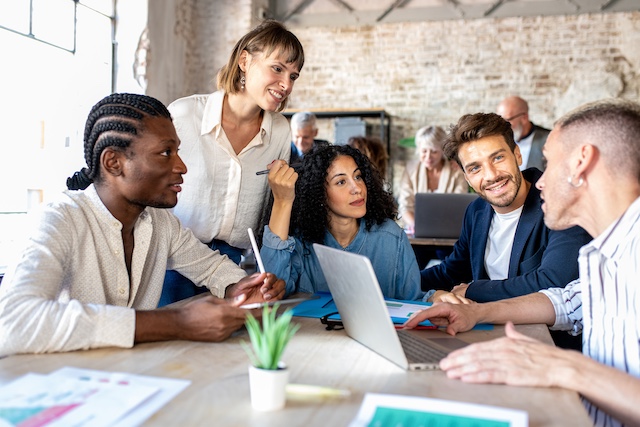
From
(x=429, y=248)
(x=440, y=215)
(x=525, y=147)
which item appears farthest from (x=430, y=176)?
(x=440, y=215)

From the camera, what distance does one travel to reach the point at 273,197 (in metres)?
2.55

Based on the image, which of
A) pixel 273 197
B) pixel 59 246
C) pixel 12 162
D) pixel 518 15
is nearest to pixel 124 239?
pixel 59 246

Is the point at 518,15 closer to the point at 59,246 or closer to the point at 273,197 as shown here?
the point at 273,197

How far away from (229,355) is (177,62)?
611cm

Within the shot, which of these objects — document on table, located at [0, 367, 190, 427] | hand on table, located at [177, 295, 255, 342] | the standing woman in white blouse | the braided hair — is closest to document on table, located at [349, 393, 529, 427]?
document on table, located at [0, 367, 190, 427]

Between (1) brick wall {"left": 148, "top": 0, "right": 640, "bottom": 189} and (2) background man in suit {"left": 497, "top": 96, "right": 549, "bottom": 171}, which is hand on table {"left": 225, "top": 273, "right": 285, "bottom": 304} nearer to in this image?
(2) background man in suit {"left": 497, "top": 96, "right": 549, "bottom": 171}

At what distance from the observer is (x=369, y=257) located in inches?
98.5

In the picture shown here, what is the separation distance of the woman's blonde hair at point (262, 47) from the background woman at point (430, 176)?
3202 millimetres

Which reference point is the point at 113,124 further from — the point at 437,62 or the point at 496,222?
the point at 437,62

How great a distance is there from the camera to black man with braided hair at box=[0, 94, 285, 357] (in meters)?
1.36

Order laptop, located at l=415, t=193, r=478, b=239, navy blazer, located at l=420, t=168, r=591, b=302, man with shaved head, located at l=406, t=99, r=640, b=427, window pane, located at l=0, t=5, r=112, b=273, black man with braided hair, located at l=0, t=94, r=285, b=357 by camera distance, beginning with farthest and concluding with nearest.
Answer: window pane, located at l=0, t=5, r=112, b=273, laptop, located at l=415, t=193, r=478, b=239, navy blazer, located at l=420, t=168, r=591, b=302, black man with braided hair, located at l=0, t=94, r=285, b=357, man with shaved head, located at l=406, t=99, r=640, b=427

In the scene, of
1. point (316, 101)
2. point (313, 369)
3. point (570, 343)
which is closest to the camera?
point (313, 369)

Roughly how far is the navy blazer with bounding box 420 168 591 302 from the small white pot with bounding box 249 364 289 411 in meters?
1.31

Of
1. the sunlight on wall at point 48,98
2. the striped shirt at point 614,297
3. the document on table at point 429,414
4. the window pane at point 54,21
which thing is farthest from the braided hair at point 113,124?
the window pane at point 54,21
